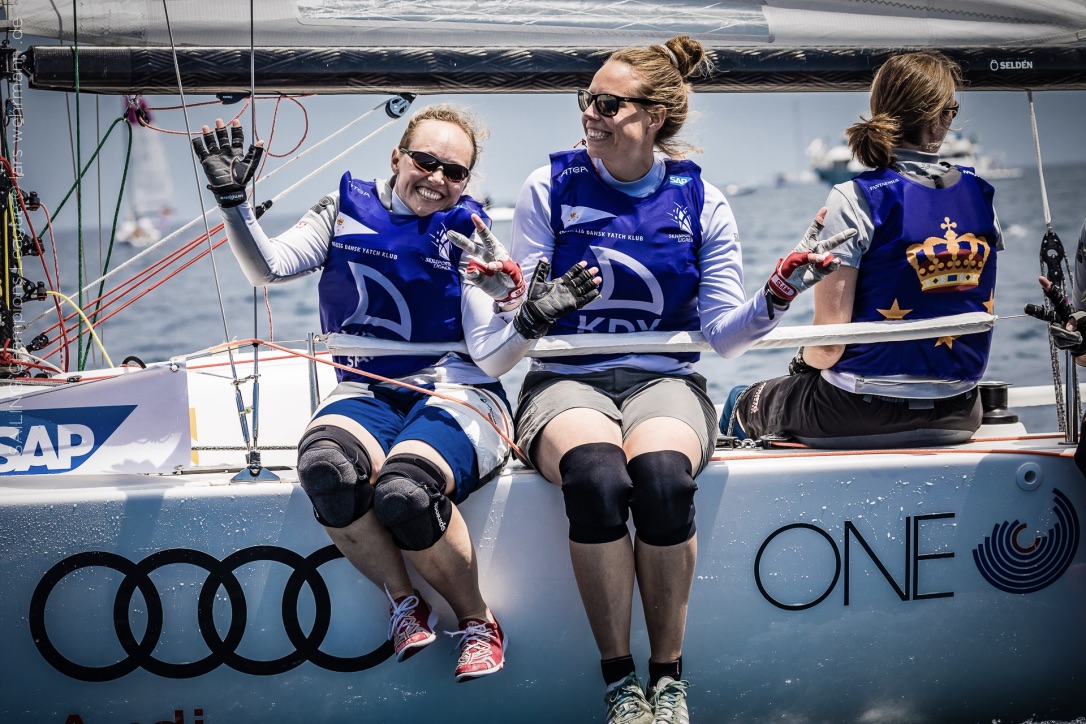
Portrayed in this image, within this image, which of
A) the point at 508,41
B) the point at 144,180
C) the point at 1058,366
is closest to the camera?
the point at 1058,366

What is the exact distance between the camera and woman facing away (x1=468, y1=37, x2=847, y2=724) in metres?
Answer: 1.97

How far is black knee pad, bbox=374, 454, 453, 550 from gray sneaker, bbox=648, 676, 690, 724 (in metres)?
0.51

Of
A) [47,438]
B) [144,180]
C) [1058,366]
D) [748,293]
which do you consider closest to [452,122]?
[47,438]

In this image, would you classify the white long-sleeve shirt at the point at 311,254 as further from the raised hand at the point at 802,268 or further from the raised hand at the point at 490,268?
the raised hand at the point at 802,268

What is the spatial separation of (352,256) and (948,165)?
1.42 meters

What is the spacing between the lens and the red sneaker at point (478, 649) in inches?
76.9

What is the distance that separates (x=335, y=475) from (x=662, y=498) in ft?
2.02

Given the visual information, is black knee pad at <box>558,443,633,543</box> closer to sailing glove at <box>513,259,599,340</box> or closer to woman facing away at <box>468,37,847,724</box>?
woman facing away at <box>468,37,847,724</box>

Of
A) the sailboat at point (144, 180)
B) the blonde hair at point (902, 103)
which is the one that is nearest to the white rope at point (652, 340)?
the blonde hair at point (902, 103)

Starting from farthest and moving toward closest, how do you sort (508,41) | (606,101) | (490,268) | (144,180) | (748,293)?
(748,293) < (144,180) < (508,41) < (606,101) < (490,268)

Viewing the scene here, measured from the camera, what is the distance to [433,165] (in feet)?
7.46

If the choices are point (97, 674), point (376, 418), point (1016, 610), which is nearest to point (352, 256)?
point (376, 418)

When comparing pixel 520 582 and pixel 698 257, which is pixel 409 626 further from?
pixel 698 257

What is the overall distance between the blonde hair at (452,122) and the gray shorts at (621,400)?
0.56 metres
